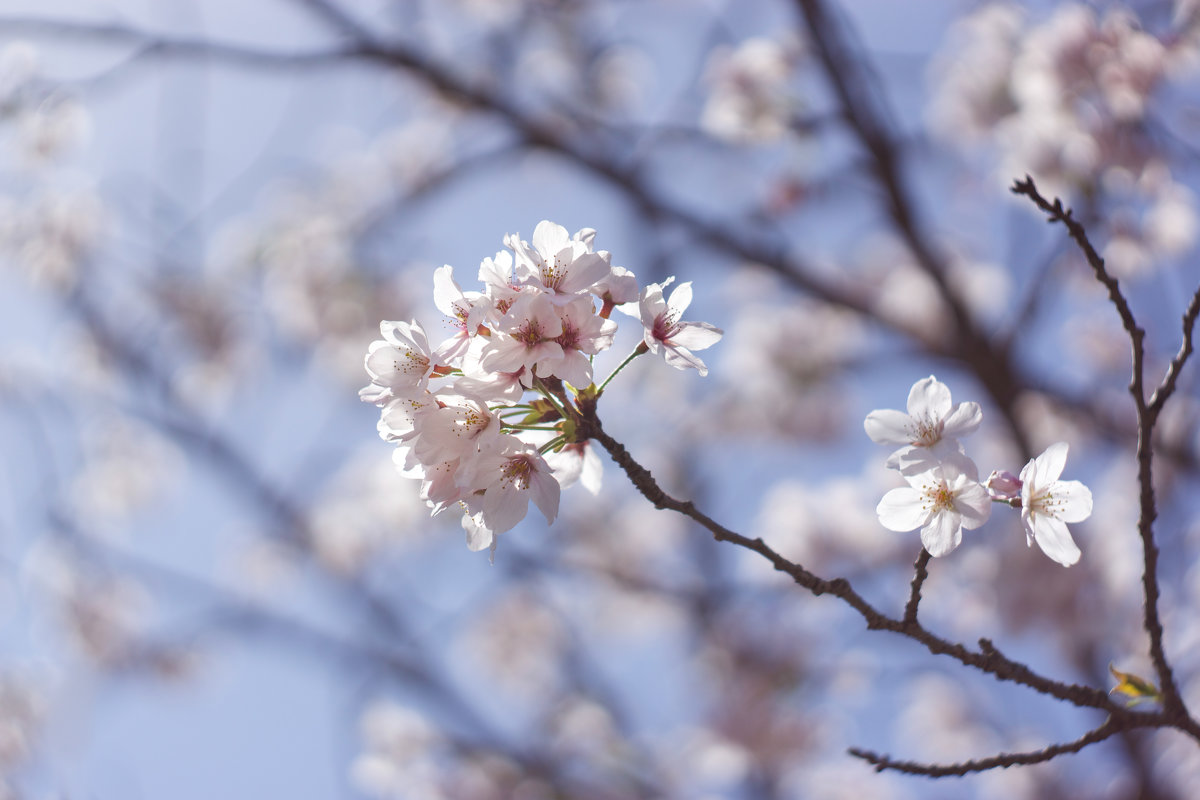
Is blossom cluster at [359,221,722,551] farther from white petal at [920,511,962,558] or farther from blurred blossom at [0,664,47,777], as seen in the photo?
blurred blossom at [0,664,47,777]

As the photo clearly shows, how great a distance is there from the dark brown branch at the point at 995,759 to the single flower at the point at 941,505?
0.90 feet

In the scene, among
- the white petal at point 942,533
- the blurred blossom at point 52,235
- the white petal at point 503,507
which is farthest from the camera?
the blurred blossom at point 52,235

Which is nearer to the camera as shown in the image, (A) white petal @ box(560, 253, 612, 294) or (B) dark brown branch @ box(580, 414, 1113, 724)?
(B) dark brown branch @ box(580, 414, 1113, 724)

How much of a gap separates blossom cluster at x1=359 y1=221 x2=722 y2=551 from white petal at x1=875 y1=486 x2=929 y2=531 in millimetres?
336

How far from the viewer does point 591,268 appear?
1183 millimetres

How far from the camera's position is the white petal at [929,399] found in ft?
3.87

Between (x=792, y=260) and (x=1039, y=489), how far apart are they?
273 cm

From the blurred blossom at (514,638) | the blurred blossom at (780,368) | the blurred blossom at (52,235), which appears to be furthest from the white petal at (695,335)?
the blurred blossom at (514,638)

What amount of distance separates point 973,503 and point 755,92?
309cm

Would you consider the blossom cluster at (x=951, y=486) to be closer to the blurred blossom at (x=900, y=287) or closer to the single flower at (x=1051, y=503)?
the single flower at (x=1051, y=503)

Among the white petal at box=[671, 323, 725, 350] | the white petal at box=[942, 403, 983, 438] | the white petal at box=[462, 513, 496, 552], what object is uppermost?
the white petal at box=[671, 323, 725, 350]

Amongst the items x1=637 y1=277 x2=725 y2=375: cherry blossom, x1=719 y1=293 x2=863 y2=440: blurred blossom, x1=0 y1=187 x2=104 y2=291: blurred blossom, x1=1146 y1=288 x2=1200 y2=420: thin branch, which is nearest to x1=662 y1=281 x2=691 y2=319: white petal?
x1=637 y1=277 x2=725 y2=375: cherry blossom

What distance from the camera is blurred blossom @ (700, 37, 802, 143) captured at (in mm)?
3698

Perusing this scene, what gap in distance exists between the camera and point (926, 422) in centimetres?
120
